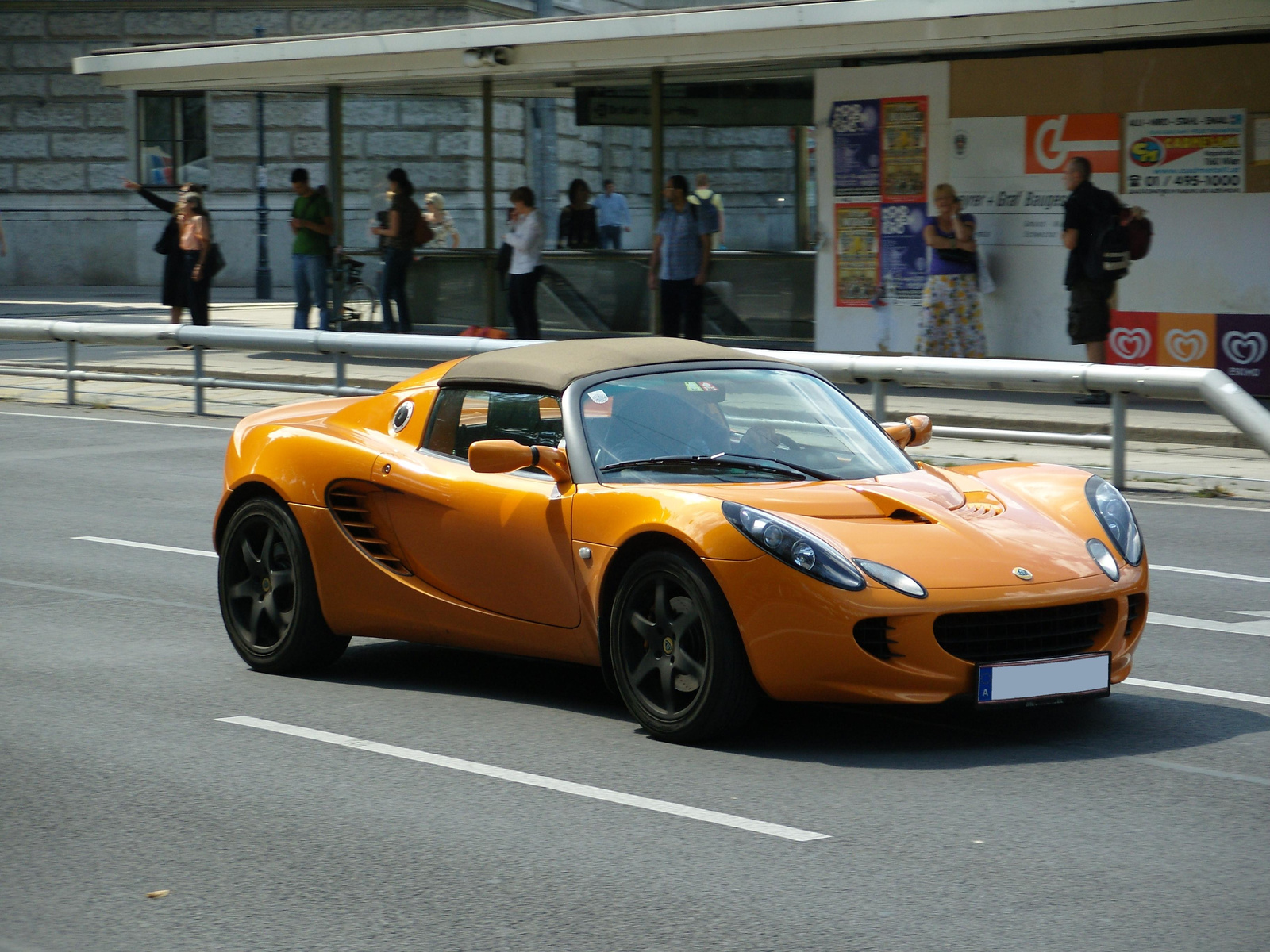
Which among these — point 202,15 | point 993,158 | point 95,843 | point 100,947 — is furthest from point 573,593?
point 202,15

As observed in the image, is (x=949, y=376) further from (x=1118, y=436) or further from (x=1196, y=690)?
(x=1196, y=690)

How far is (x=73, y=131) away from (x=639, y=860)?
38.1 meters

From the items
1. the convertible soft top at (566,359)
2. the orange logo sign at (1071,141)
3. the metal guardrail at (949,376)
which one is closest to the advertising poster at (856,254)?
the orange logo sign at (1071,141)

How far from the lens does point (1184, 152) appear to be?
1759 cm

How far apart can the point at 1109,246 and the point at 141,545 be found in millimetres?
9334

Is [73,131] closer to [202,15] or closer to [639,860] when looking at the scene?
[202,15]

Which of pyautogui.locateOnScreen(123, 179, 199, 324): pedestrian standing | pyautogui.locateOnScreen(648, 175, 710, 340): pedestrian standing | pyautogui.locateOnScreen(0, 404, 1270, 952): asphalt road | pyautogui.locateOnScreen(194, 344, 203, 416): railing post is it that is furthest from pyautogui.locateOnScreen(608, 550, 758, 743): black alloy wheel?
pyautogui.locateOnScreen(123, 179, 199, 324): pedestrian standing

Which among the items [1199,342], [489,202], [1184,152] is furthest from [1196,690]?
[489,202]

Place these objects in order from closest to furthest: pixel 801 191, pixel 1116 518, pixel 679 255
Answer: pixel 1116 518 → pixel 679 255 → pixel 801 191

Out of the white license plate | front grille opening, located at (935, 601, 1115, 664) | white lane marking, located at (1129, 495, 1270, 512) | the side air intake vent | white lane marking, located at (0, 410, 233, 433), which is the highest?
the side air intake vent

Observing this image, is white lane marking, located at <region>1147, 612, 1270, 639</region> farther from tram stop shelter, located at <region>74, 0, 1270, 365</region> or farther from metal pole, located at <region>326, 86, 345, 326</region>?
metal pole, located at <region>326, 86, 345, 326</region>

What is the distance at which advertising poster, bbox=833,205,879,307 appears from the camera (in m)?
19.8

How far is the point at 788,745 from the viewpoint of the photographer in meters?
5.97

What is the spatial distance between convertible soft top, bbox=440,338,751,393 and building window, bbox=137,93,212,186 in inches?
1364
